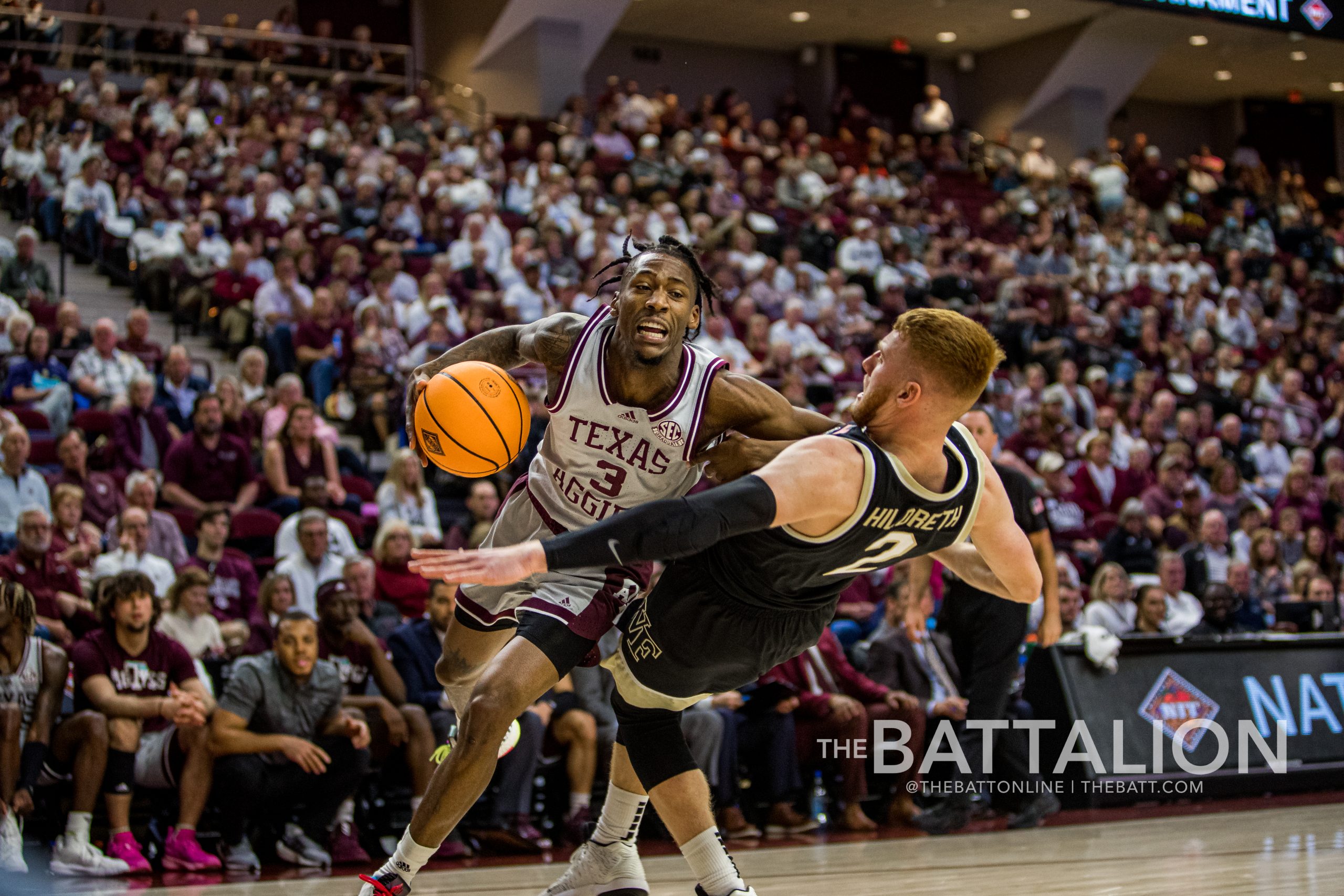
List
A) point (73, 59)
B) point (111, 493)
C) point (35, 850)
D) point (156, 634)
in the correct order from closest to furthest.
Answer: point (35, 850)
point (156, 634)
point (111, 493)
point (73, 59)

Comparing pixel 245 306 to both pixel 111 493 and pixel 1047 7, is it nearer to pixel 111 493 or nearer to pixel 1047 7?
pixel 111 493

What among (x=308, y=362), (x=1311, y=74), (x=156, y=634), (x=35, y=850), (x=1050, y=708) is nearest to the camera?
(x=35, y=850)

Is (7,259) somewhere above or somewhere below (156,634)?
above

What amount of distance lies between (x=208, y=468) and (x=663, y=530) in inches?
252

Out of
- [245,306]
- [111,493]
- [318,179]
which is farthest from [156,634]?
[318,179]

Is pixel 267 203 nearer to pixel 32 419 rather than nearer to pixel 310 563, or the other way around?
pixel 32 419

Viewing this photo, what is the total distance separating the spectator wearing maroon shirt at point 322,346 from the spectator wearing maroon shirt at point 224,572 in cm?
233

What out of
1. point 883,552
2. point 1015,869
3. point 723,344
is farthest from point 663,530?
point 723,344

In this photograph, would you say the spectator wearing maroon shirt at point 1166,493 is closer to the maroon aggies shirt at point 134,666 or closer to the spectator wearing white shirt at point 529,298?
the spectator wearing white shirt at point 529,298

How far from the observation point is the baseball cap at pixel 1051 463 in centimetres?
1093

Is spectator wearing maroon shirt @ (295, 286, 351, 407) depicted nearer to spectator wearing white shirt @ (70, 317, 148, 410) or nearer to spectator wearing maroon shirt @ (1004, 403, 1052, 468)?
spectator wearing white shirt @ (70, 317, 148, 410)

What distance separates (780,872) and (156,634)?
3160mm

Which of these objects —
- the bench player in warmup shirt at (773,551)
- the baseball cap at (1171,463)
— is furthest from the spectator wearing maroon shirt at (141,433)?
the baseball cap at (1171,463)

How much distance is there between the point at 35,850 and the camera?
5863mm
